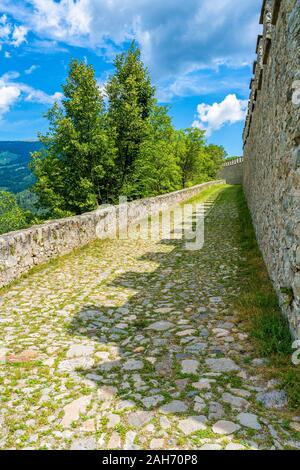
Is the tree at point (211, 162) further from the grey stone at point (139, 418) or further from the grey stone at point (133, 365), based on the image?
the grey stone at point (139, 418)

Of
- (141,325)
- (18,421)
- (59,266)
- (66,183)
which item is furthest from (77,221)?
(66,183)

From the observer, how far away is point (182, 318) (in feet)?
15.0

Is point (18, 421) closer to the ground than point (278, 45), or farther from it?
closer to the ground

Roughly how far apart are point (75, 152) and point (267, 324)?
61.2 ft

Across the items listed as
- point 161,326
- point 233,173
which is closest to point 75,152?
point 161,326

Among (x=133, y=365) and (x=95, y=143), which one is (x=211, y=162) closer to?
(x=95, y=143)

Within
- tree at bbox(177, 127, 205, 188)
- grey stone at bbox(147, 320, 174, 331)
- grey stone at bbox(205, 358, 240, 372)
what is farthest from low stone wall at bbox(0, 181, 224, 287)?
tree at bbox(177, 127, 205, 188)

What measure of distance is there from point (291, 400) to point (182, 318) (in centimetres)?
202

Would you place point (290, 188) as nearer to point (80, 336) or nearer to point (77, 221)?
point (80, 336)

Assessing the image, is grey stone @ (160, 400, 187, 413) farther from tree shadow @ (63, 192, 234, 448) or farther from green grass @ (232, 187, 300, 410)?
green grass @ (232, 187, 300, 410)

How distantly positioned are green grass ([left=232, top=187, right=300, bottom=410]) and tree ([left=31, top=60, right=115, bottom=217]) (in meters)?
15.4

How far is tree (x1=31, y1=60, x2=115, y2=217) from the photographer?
20.0 m

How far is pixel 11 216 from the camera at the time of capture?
85.1 ft

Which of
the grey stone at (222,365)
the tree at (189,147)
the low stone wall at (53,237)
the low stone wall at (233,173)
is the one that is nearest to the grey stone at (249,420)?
the grey stone at (222,365)
